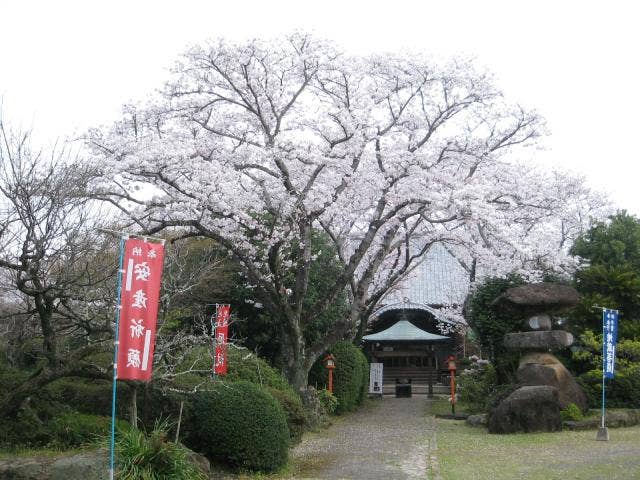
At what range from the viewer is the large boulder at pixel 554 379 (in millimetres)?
15086

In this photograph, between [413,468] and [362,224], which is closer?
[413,468]

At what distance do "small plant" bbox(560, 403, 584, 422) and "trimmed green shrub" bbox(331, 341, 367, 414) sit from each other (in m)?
6.08

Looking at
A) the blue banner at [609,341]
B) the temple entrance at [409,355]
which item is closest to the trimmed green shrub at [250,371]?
the blue banner at [609,341]

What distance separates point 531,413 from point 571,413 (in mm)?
1208

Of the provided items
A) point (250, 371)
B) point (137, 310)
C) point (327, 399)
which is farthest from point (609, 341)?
point (137, 310)

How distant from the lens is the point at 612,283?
16812 millimetres

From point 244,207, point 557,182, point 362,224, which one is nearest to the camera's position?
point 244,207

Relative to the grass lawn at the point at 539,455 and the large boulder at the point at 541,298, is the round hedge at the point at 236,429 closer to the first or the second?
the grass lawn at the point at 539,455

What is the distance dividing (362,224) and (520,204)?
171 inches

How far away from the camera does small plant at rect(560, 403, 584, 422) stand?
47.6 feet

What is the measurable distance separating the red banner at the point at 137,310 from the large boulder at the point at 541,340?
1068 cm

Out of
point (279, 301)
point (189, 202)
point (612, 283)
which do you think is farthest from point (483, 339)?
point (189, 202)

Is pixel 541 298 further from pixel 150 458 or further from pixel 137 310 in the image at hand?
pixel 137 310

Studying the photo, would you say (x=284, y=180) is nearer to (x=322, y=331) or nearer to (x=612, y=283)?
(x=322, y=331)
